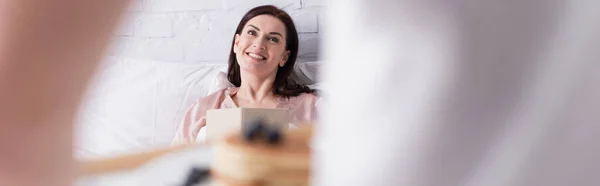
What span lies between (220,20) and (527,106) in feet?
5.75

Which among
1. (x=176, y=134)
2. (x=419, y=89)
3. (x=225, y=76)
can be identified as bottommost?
(x=176, y=134)

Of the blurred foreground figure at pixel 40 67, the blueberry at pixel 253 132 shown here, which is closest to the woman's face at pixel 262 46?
the blueberry at pixel 253 132

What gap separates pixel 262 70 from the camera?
1.70 meters

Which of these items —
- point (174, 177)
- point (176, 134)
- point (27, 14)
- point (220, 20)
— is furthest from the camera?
point (220, 20)

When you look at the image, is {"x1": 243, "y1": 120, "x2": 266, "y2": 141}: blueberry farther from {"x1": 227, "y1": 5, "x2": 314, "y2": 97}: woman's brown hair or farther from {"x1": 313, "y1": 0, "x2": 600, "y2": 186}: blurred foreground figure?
{"x1": 227, "y1": 5, "x2": 314, "y2": 97}: woman's brown hair

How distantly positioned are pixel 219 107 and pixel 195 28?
0.38m

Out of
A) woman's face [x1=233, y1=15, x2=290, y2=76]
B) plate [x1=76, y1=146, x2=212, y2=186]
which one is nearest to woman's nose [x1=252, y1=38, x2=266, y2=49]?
woman's face [x1=233, y1=15, x2=290, y2=76]

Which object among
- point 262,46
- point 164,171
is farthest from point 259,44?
point 164,171

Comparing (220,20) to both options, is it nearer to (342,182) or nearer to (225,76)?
(225,76)

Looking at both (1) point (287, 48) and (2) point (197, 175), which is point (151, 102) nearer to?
(1) point (287, 48)

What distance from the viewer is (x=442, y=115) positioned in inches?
9.1

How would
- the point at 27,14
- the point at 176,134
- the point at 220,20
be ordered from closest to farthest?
1. the point at 27,14
2. the point at 176,134
3. the point at 220,20

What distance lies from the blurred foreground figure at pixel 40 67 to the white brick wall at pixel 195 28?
5.53ft

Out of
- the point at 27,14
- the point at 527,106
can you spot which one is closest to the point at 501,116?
the point at 527,106
